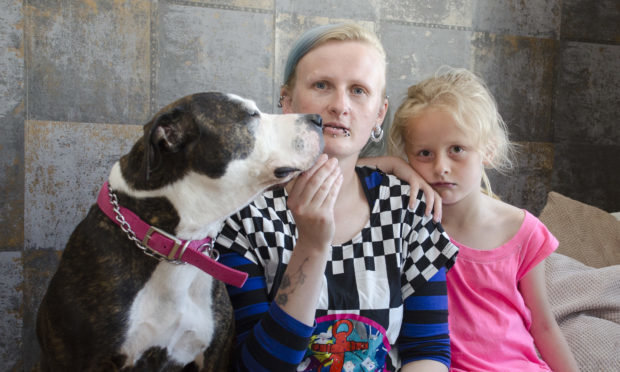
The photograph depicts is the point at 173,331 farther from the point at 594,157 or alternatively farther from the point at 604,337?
the point at 594,157

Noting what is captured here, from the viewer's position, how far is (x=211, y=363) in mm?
1293

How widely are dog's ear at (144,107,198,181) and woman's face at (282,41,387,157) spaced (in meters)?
0.38

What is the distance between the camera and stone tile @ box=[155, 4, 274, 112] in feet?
7.64

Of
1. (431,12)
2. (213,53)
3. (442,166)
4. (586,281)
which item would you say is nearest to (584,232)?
(586,281)

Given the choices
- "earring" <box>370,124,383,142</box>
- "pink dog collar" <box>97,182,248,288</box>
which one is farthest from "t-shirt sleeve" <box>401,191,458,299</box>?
"pink dog collar" <box>97,182,248,288</box>

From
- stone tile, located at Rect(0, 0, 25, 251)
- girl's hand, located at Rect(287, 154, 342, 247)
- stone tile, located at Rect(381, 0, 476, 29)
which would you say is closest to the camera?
girl's hand, located at Rect(287, 154, 342, 247)

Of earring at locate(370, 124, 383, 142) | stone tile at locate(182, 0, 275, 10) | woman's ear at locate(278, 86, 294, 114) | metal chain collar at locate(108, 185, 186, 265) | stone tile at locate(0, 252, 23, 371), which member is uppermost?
stone tile at locate(182, 0, 275, 10)

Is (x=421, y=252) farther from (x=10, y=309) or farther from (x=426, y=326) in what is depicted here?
(x=10, y=309)

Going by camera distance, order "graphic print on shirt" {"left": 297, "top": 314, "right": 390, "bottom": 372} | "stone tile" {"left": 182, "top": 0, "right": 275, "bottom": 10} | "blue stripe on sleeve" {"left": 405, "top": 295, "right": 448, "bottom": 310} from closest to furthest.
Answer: "graphic print on shirt" {"left": 297, "top": 314, "right": 390, "bottom": 372}, "blue stripe on sleeve" {"left": 405, "top": 295, "right": 448, "bottom": 310}, "stone tile" {"left": 182, "top": 0, "right": 275, "bottom": 10}

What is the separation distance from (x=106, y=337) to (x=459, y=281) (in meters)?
1.05

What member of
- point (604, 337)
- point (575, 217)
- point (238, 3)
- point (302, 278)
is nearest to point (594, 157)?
point (575, 217)

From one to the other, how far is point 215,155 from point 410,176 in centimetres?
69

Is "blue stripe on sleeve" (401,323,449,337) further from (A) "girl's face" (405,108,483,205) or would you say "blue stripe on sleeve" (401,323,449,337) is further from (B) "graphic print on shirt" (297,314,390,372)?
(A) "girl's face" (405,108,483,205)

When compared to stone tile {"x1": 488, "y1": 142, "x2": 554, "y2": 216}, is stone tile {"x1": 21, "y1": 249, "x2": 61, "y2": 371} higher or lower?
lower
